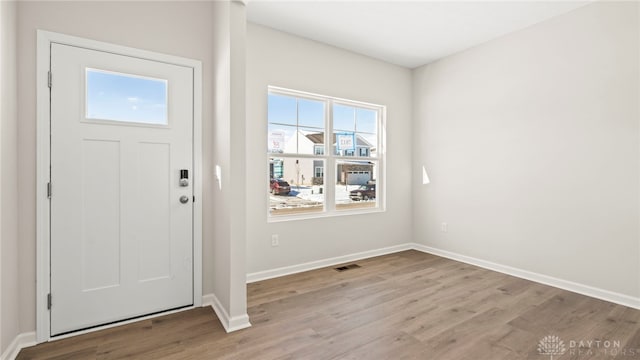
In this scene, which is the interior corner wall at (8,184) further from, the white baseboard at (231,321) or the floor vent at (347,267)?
the floor vent at (347,267)

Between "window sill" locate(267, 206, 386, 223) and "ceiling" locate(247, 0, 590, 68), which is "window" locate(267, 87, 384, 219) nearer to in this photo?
"window sill" locate(267, 206, 386, 223)

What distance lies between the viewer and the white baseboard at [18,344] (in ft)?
6.23

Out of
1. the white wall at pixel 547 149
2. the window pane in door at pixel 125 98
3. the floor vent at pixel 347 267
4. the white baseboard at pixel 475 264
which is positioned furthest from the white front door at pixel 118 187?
the white wall at pixel 547 149

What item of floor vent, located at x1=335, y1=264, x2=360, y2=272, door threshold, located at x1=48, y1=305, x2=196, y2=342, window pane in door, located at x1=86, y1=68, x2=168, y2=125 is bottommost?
door threshold, located at x1=48, y1=305, x2=196, y2=342

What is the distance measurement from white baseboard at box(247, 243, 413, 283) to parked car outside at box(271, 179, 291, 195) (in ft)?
2.94

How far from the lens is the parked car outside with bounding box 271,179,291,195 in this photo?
11.9 ft

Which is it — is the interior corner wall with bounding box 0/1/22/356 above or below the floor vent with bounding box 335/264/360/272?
above

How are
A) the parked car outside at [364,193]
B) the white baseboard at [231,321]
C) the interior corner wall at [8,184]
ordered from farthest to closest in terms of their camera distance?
1. the parked car outside at [364,193]
2. the white baseboard at [231,321]
3. the interior corner wall at [8,184]

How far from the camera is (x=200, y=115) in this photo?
2688 mm

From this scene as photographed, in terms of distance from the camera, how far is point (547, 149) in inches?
130

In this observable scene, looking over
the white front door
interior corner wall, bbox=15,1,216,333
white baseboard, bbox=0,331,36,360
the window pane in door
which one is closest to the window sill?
interior corner wall, bbox=15,1,216,333

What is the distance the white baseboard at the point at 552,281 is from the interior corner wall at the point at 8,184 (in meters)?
4.50

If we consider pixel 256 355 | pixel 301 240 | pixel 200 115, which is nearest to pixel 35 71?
pixel 200 115

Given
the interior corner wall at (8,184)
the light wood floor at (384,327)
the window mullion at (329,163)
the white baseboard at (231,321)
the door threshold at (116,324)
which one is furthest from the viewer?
the window mullion at (329,163)
